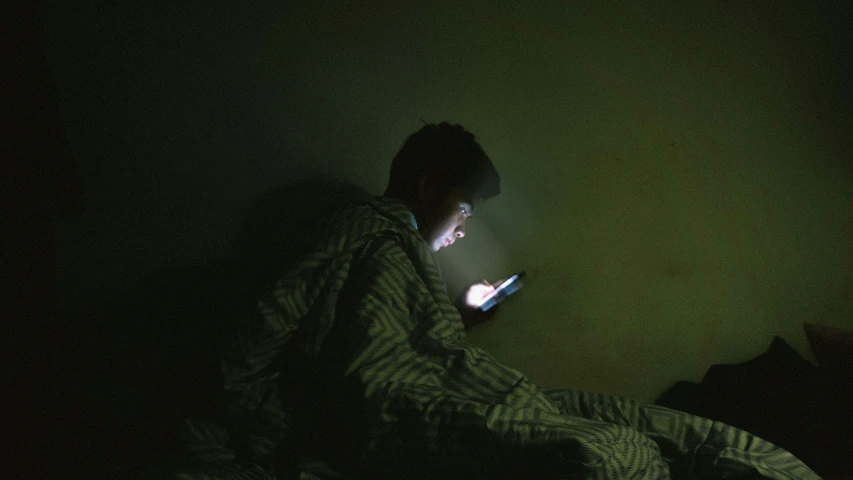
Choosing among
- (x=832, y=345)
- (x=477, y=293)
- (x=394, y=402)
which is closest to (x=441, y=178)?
(x=477, y=293)

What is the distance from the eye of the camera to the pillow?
3.84 feet

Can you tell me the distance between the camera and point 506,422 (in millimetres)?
693

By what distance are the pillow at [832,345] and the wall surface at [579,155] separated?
5.8 inches

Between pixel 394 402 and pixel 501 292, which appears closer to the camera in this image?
pixel 394 402

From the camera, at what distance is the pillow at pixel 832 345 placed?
3.84 feet

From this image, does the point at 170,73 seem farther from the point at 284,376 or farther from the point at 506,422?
the point at 506,422

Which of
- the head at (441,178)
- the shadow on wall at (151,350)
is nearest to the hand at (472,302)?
the head at (441,178)

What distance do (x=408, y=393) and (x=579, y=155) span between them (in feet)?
3.00

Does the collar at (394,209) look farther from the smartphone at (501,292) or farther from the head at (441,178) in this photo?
the smartphone at (501,292)

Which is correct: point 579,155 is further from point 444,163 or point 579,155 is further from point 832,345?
point 832,345

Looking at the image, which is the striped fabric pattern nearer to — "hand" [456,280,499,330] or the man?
the man

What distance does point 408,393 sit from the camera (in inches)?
28.8

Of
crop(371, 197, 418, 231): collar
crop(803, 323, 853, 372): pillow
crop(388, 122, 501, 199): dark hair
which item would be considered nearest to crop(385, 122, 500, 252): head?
crop(388, 122, 501, 199): dark hair

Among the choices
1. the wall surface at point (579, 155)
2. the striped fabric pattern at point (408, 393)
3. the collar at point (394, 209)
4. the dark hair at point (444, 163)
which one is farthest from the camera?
the wall surface at point (579, 155)
